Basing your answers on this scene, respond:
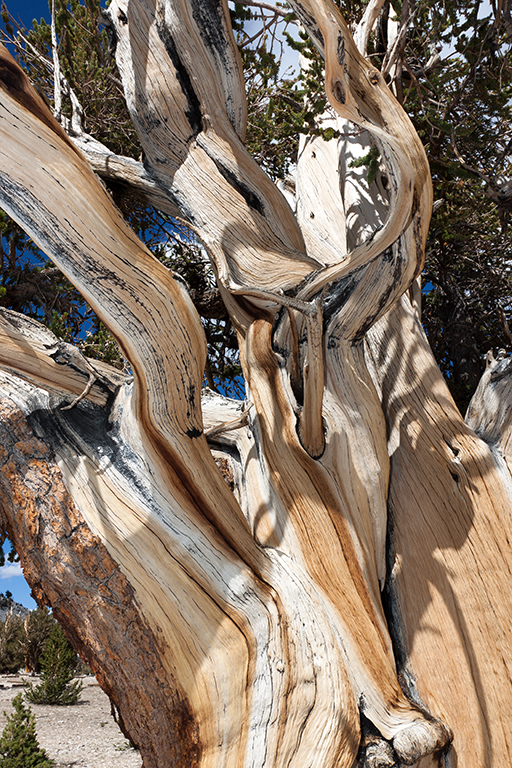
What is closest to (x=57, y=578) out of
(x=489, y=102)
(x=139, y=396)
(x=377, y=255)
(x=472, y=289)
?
(x=139, y=396)

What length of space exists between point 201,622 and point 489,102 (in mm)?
3631

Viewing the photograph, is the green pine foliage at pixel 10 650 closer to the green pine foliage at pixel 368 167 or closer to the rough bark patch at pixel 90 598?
the green pine foliage at pixel 368 167

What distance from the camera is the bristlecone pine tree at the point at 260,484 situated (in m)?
1.89

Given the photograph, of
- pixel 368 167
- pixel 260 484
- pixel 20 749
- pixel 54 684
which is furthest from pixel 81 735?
pixel 368 167

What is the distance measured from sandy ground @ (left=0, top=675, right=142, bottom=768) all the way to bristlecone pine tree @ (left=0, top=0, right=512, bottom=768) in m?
4.67

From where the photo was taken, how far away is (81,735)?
6.79 m

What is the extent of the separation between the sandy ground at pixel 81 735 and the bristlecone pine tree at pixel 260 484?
467cm

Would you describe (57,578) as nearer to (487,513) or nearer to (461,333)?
(487,513)

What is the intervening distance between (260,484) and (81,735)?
6.28 meters

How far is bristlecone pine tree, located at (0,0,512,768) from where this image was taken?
→ 1890mm

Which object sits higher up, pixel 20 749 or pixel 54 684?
pixel 20 749

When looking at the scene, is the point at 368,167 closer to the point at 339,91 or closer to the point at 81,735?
the point at 339,91

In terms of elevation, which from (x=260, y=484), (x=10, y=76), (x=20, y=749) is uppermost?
(x=10, y=76)

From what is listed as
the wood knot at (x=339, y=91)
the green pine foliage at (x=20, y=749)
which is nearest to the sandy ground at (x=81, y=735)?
the green pine foliage at (x=20, y=749)
